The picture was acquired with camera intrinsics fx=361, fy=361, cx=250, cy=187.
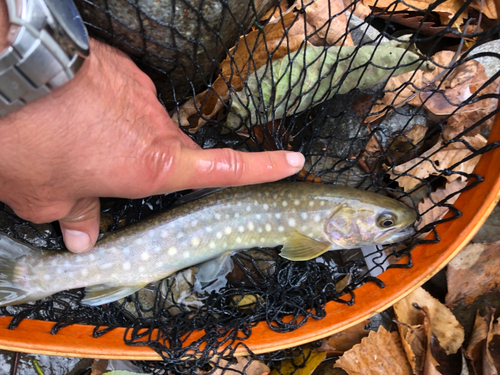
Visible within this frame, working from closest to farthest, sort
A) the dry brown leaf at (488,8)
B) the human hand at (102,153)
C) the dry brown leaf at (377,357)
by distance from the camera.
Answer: the human hand at (102,153) < the dry brown leaf at (377,357) < the dry brown leaf at (488,8)

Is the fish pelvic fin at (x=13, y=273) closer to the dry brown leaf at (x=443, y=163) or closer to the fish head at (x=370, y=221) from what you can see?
the fish head at (x=370, y=221)

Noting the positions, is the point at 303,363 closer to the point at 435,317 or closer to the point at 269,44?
the point at 435,317

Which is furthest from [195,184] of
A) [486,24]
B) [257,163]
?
[486,24]

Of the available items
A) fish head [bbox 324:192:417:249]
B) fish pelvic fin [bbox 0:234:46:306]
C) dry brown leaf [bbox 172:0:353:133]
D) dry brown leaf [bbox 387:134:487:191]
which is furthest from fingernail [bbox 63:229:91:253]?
dry brown leaf [bbox 387:134:487:191]

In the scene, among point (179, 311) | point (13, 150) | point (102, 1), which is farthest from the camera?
point (179, 311)

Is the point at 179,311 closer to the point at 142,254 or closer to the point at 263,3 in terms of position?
the point at 142,254

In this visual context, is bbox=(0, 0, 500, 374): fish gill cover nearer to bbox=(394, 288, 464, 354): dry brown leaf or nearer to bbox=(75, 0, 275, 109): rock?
bbox=(75, 0, 275, 109): rock

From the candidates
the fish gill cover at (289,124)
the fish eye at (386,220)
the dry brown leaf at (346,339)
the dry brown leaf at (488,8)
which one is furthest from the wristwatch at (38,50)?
the dry brown leaf at (488,8)
